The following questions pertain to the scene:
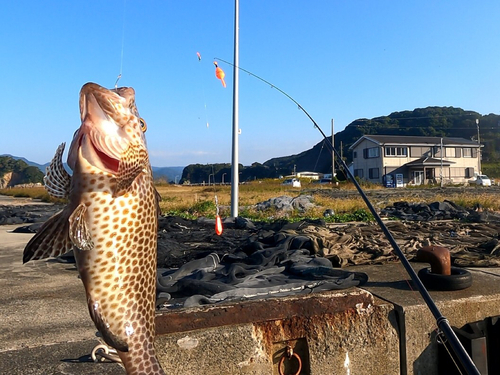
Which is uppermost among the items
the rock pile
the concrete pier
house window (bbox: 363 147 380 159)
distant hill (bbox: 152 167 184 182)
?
house window (bbox: 363 147 380 159)

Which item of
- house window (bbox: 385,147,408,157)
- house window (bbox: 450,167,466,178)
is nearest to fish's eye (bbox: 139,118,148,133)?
house window (bbox: 385,147,408,157)

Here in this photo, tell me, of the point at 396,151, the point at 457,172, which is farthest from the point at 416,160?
the point at 457,172

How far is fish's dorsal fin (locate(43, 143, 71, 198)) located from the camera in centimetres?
207

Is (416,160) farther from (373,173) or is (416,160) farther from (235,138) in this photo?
(235,138)

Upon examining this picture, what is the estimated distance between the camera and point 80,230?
1822 mm

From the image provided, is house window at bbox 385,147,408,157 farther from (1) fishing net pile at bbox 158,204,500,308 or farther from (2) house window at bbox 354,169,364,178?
(1) fishing net pile at bbox 158,204,500,308

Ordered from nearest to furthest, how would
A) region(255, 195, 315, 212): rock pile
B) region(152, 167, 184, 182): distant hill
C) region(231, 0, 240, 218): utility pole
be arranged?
region(152, 167, 184, 182): distant hill → region(231, 0, 240, 218): utility pole → region(255, 195, 315, 212): rock pile

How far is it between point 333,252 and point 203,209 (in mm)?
11255

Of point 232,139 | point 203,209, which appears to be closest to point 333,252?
point 232,139

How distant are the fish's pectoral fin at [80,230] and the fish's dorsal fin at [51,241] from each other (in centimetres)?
9

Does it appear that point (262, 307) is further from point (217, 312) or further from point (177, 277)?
point (177, 277)

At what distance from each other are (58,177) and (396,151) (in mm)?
59071

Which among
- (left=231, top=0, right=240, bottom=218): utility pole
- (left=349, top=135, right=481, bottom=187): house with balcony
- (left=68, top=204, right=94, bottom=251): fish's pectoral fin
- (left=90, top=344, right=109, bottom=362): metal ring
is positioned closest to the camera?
(left=68, top=204, right=94, bottom=251): fish's pectoral fin

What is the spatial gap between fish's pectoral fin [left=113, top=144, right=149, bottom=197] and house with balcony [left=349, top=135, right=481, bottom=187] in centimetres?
5453
